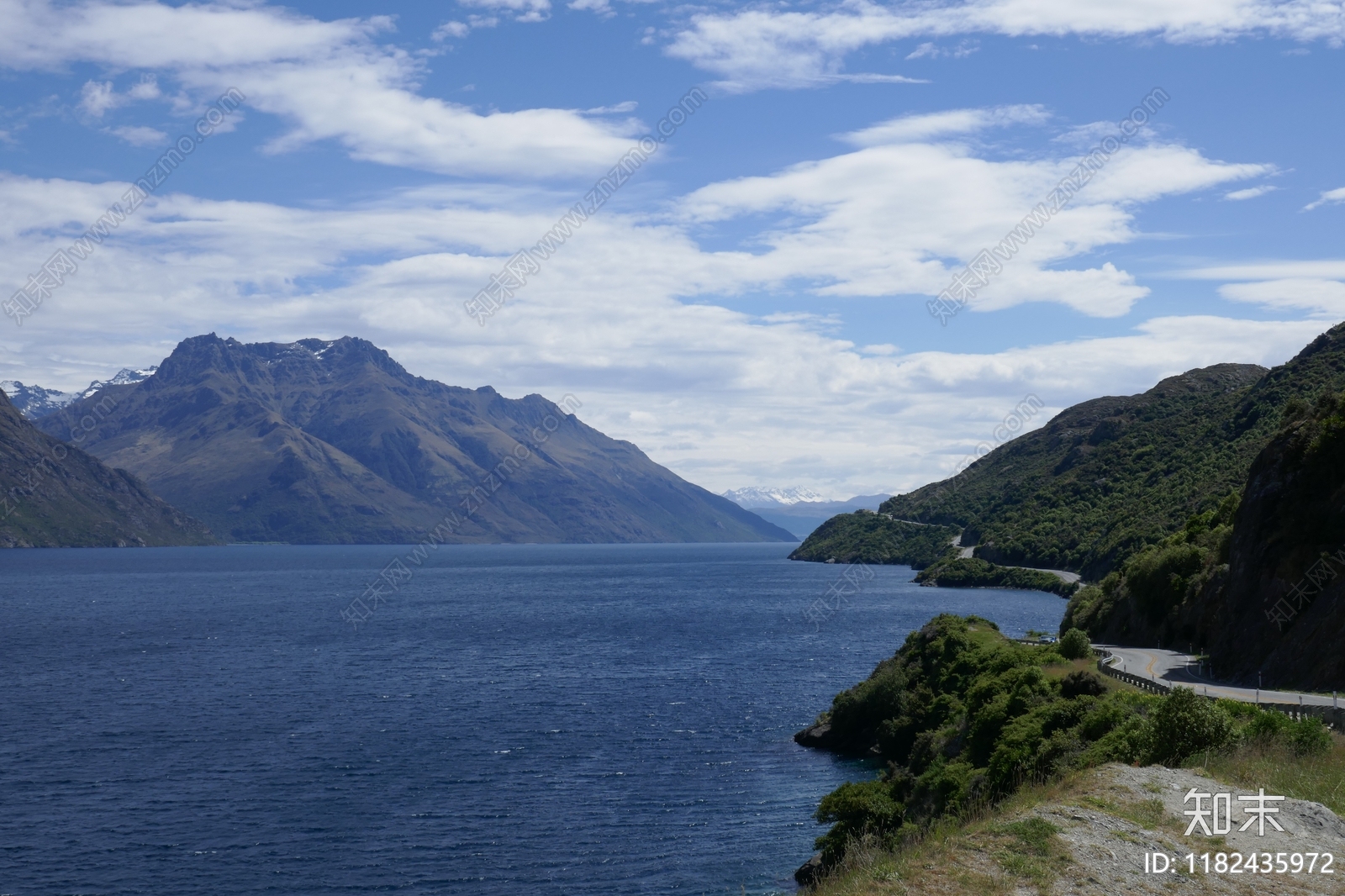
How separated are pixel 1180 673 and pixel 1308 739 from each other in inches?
1075

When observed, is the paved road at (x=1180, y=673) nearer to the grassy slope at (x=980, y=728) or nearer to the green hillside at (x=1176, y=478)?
the grassy slope at (x=980, y=728)

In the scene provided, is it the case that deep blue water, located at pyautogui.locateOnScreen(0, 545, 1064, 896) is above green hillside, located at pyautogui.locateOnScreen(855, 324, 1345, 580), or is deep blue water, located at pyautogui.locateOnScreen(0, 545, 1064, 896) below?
below

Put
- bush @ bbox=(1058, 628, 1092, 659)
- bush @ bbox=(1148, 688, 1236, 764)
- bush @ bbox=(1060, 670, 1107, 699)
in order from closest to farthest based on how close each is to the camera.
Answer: bush @ bbox=(1148, 688, 1236, 764) → bush @ bbox=(1060, 670, 1107, 699) → bush @ bbox=(1058, 628, 1092, 659)

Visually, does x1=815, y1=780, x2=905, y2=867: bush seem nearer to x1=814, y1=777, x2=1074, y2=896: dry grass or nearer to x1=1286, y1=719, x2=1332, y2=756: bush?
x1=1286, y1=719, x2=1332, y2=756: bush

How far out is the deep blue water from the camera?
41219 millimetres

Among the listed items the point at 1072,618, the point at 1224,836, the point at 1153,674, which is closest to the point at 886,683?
the point at 1153,674

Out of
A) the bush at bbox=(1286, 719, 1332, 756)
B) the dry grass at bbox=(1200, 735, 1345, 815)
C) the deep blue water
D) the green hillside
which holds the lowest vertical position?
the deep blue water

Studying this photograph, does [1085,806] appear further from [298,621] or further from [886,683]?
[298,621]

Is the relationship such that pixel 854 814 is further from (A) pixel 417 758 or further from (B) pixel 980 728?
(A) pixel 417 758

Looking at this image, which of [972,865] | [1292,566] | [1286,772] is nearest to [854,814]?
[1286,772]

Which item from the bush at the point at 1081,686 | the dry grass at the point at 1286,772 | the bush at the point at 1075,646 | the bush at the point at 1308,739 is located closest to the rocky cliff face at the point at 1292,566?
the bush at the point at 1075,646

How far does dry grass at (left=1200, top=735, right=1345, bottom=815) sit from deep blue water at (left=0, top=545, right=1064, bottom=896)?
67.5ft

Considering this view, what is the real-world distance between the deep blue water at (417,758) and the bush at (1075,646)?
13331 mm

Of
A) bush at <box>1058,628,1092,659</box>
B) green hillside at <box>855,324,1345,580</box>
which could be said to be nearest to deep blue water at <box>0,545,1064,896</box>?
bush at <box>1058,628,1092,659</box>
